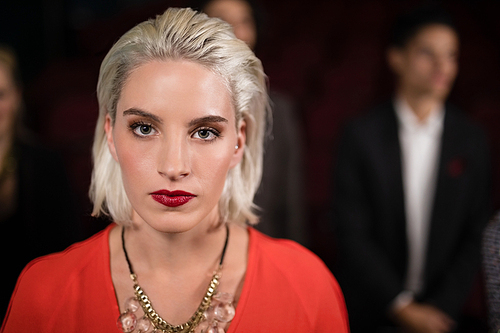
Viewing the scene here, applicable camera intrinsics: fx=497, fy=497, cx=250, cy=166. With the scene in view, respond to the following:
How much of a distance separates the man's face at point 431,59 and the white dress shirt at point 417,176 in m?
0.11

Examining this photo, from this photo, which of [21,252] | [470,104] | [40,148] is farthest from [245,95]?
[470,104]

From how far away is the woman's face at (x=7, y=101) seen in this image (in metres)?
1.34

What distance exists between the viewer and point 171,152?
780mm

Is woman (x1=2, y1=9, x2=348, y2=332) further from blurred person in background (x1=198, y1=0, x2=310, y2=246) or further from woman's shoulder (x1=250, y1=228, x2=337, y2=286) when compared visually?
blurred person in background (x1=198, y1=0, x2=310, y2=246)

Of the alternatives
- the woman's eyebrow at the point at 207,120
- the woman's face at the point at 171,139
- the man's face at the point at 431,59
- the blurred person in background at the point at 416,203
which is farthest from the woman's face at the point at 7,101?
the man's face at the point at 431,59

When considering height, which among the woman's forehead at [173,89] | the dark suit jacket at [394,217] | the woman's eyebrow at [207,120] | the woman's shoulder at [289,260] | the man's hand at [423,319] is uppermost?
the woman's forehead at [173,89]

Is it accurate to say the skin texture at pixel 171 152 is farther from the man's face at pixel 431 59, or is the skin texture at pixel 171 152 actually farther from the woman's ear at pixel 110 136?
the man's face at pixel 431 59

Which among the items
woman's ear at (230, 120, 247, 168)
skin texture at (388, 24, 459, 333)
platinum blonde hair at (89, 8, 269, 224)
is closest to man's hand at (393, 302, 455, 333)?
skin texture at (388, 24, 459, 333)

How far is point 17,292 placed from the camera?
0.88 meters

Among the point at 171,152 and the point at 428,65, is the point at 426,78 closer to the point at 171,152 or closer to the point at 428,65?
the point at 428,65

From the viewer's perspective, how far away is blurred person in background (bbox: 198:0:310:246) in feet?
4.86

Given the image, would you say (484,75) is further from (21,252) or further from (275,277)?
(21,252)

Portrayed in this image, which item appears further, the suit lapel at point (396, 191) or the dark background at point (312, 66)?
the dark background at point (312, 66)

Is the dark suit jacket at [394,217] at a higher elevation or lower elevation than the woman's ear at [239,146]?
lower
